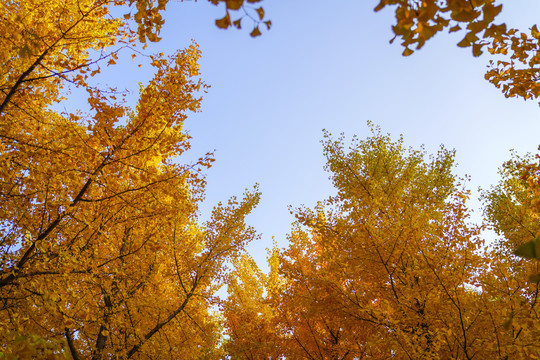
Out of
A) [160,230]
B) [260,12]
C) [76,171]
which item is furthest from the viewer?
[160,230]

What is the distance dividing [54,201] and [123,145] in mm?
1082

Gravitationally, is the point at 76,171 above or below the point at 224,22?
above

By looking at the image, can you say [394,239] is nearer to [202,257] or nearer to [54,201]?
[202,257]

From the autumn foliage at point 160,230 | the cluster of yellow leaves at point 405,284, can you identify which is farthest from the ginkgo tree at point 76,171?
the cluster of yellow leaves at point 405,284

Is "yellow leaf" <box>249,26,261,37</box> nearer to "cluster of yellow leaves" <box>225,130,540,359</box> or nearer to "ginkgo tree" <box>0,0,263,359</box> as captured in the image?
"ginkgo tree" <box>0,0,263,359</box>

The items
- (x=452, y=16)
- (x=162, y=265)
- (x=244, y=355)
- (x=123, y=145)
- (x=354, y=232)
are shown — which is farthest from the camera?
(x=244, y=355)

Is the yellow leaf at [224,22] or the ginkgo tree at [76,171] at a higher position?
the ginkgo tree at [76,171]

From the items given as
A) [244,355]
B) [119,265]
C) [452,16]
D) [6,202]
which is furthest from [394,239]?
[244,355]

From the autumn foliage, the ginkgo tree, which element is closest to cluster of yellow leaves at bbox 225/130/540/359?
the autumn foliage

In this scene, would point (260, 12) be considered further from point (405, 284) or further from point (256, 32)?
point (405, 284)

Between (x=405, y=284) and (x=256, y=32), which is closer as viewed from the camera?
(x=256, y=32)

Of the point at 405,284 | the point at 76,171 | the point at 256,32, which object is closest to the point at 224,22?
the point at 256,32

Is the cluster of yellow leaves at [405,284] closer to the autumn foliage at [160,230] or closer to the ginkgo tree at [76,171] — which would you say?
the autumn foliage at [160,230]

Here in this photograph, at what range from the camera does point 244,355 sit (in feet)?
26.8
